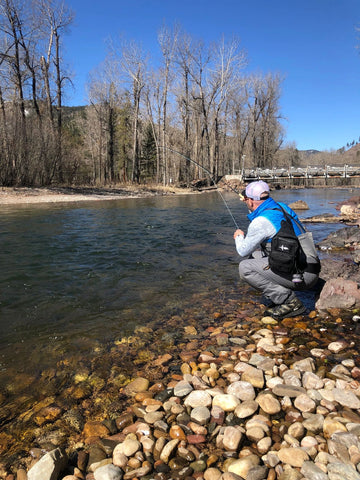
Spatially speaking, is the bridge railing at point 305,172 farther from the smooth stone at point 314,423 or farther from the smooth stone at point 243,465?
the smooth stone at point 243,465

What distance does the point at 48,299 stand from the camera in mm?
4492

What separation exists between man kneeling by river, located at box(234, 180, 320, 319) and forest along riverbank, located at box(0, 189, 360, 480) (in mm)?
442

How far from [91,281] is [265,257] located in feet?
9.66

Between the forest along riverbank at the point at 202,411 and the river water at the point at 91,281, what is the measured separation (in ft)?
1.40

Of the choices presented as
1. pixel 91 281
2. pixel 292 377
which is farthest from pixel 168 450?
pixel 91 281

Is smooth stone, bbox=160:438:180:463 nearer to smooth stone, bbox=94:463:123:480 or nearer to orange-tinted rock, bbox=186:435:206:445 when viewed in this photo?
orange-tinted rock, bbox=186:435:206:445

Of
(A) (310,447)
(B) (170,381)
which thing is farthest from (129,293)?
(A) (310,447)

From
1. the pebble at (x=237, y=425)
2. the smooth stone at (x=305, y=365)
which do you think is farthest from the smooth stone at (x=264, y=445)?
the smooth stone at (x=305, y=365)

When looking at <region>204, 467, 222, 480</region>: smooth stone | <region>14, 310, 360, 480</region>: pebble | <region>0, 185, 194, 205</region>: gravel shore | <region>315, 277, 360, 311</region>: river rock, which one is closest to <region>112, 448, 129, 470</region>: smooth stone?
<region>14, 310, 360, 480</region>: pebble

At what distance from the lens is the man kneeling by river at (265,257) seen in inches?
138

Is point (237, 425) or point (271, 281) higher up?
point (271, 281)

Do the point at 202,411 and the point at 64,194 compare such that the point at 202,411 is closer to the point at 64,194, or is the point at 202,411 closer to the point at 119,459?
the point at 119,459

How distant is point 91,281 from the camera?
17.3ft

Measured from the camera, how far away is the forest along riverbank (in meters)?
1.81
